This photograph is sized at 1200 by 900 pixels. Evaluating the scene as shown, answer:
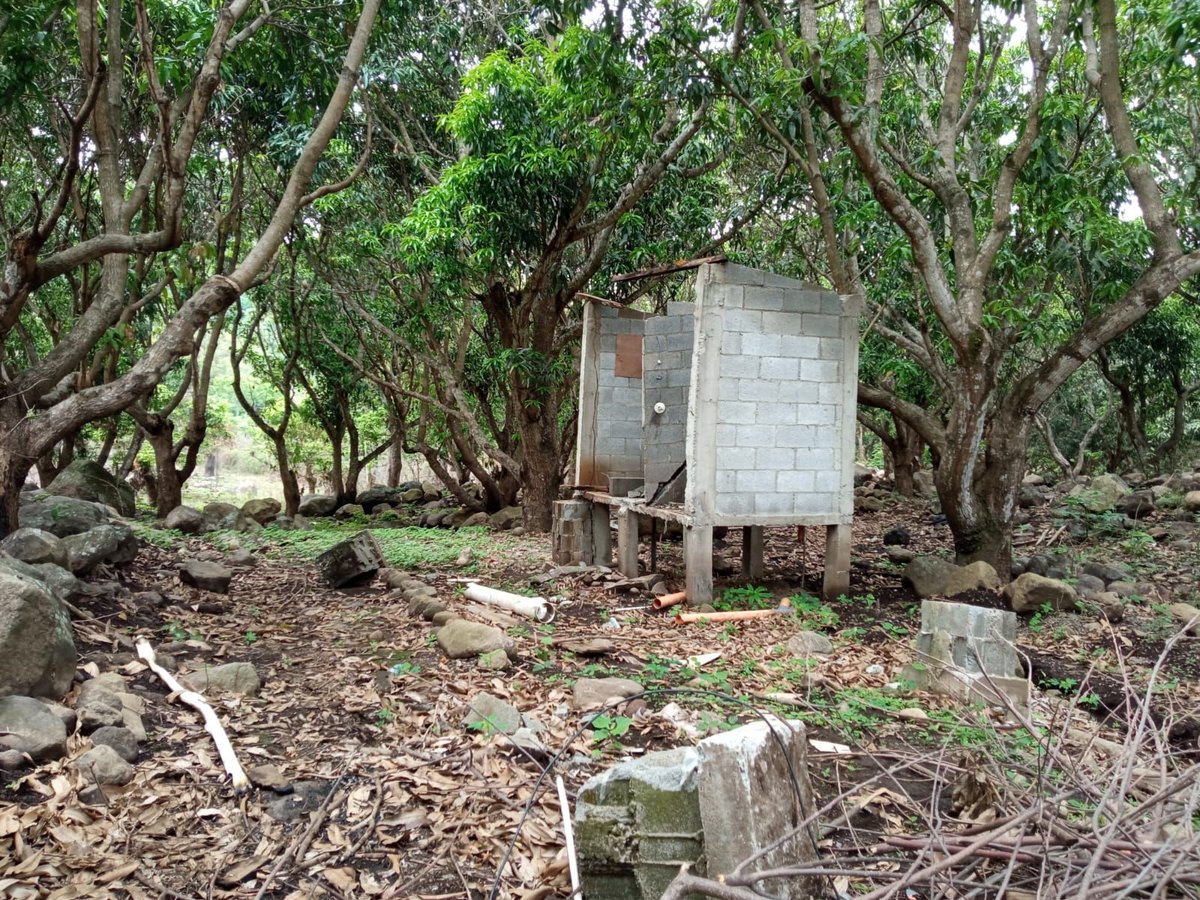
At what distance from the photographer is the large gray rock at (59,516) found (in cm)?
777

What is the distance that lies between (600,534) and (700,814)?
6999 mm

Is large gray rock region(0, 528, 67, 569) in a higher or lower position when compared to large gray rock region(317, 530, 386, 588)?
higher

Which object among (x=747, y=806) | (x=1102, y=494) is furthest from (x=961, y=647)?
(x=1102, y=494)

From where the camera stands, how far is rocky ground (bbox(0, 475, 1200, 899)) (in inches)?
124

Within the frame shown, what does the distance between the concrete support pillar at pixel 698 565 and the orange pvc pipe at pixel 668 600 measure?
0.12 metres

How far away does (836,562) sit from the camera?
7824 mm

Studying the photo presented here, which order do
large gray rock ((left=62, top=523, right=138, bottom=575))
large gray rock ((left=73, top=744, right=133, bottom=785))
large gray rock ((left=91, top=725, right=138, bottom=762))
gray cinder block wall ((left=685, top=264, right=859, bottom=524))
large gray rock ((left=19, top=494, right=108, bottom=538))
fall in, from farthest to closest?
large gray rock ((left=19, top=494, right=108, bottom=538)) < gray cinder block wall ((left=685, top=264, right=859, bottom=524)) < large gray rock ((left=62, top=523, right=138, bottom=575)) < large gray rock ((left=91, top=725, right=138, bottom=762)) < large gray rock ((left=73, top=744, right=133, bottom=785))

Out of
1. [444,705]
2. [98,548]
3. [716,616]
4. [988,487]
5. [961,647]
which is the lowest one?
[444,705]

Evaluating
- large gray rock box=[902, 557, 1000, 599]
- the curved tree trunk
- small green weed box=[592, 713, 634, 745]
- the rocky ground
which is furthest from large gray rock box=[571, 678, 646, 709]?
the curved tree trunk

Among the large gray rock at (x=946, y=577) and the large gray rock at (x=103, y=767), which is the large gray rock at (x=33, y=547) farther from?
the large gray rock at (x=946, y=577)

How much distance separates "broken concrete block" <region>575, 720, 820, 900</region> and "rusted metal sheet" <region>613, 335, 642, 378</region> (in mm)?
7287

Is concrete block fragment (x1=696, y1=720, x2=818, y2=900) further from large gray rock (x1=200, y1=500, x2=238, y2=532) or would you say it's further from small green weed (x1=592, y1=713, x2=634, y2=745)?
large gray rock (x1=200, y1=500, x2=238, y2=532)

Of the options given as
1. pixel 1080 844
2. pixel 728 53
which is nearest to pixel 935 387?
pixel 728 53

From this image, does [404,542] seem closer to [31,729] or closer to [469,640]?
[469,640]
